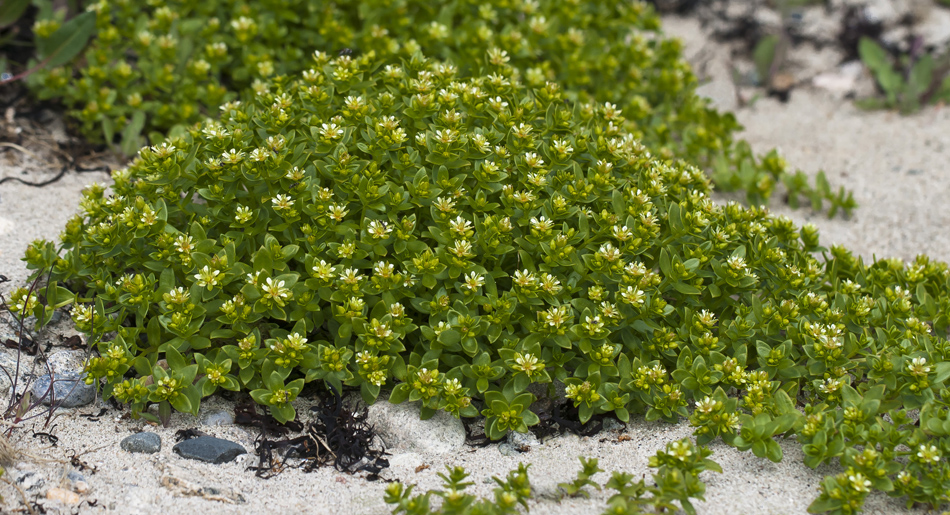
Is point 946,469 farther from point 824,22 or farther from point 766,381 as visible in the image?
point 824,22

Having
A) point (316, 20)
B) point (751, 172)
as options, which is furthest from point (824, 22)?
point (316, 20)

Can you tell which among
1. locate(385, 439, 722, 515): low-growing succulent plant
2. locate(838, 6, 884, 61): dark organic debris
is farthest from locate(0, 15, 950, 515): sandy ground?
locate(838, 6, 884, 61): dark organic debris

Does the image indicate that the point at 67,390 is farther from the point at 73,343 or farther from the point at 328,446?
the point at 328,446

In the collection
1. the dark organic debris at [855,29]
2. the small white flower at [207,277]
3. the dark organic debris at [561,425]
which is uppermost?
the dark organic debris at [855,29]

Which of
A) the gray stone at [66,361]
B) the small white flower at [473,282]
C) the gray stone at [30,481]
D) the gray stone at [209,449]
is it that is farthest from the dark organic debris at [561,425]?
the gray stone at [66,361]

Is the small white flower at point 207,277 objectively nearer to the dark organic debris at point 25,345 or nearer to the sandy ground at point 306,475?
the sandy ground at point 306,475

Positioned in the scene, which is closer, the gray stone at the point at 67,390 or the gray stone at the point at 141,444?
the gray stone at the point at 141,444

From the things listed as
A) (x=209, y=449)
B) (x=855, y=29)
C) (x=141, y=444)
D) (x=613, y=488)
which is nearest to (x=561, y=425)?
(x=613, y=488)
